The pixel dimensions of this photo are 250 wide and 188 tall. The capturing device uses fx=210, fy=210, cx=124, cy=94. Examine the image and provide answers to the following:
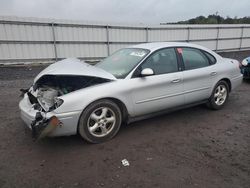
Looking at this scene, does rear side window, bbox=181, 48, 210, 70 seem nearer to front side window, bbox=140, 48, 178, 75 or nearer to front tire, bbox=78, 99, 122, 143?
front side window, bbox=140, 48, 178, 75

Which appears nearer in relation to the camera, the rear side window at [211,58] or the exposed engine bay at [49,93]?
the exposed engine bay at [49,93]

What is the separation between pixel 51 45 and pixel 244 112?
9.36 metres

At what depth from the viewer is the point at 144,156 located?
3008 millimetres

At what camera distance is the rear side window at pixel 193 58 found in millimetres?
4180

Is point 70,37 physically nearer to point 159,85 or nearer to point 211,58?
point 211,58

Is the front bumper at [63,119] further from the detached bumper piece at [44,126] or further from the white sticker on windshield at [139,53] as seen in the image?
the white sticker on windshield at [139,53]

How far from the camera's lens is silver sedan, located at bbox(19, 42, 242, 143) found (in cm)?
306

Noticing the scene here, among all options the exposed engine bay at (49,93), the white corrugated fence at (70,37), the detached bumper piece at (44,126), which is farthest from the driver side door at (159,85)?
the white corrugated fence at (70,37)

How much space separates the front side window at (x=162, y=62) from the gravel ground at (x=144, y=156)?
1.05 m

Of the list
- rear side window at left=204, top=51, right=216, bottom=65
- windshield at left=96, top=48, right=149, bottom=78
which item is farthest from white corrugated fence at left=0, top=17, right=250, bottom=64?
rear side window at left=204, top=51, right=216, bottom=65

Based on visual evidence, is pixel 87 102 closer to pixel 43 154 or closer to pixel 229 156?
pixel 43 154

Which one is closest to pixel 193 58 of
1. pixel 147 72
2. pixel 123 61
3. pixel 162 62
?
pixel 162 62

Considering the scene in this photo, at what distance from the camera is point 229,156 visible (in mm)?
2965

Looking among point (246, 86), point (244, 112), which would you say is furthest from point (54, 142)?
point (246, 86)
